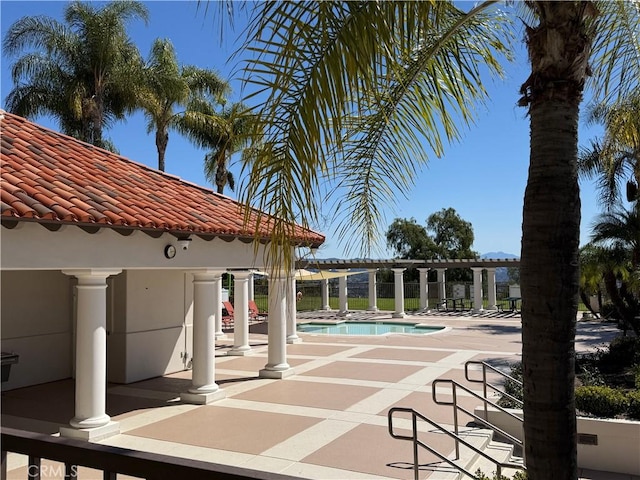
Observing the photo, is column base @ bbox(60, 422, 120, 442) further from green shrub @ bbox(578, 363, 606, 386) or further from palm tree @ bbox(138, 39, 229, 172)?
palm tree @ bbox(138, 39, 229, 172)

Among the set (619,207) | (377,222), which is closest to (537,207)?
(377,222)

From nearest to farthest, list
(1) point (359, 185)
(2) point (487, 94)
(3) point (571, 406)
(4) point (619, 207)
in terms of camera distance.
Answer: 1. (3) point (571, 406)
2. (2) point (487, 94)
3. (1) point (359, 185)
4. (4) point (619, 207)

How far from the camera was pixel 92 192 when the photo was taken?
9812mm

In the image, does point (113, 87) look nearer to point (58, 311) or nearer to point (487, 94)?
point (58, 311)

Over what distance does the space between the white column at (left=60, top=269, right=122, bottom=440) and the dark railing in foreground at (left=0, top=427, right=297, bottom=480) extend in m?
6.68

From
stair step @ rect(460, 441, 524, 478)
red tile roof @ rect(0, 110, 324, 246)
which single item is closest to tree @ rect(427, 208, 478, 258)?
red tile roof @ rect(0, 110, 324, 246)

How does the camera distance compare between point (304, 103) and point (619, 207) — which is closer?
point (304, 103)

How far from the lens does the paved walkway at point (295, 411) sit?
8.19 meters

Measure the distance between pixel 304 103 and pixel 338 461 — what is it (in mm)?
6340

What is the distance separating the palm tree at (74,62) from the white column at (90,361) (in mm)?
19547

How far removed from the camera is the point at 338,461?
316 inches

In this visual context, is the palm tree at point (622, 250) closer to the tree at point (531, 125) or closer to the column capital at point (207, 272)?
the column capital at point (207, 272)

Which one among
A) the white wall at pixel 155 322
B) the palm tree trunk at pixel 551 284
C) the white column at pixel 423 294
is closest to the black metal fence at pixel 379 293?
the white column at pixel 423 294

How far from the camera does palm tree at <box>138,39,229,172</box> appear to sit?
92.4 feet
